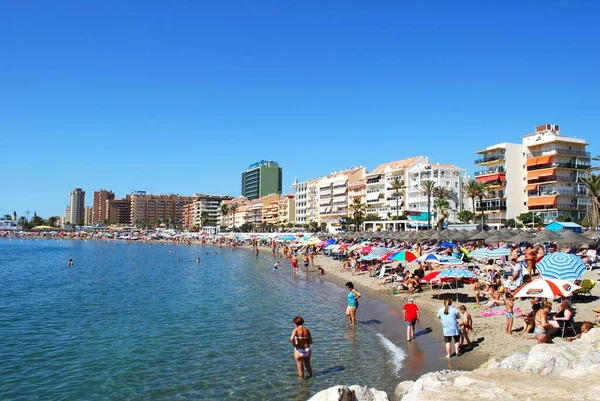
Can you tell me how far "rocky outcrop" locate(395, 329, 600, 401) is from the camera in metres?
6.77

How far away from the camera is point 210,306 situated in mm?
23828

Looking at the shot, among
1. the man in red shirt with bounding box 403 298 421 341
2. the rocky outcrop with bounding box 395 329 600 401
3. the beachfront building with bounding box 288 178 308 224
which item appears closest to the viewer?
the rocky outcrop with bounding box 395 329 600 401

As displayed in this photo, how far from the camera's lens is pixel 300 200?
13088cm

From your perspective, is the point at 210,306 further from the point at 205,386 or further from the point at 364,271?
the point at 364,271

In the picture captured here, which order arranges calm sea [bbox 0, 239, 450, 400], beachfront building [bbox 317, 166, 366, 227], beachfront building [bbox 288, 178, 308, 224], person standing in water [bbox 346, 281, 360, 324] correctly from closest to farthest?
1. calm sea [bbox 0, 239, 450, 400]
2. person standing in water [bbox 346, 281, 360, 324]
3. beachfront building [bbox 317, 166, 366, 227]
4. beachfront building [bbox 288, 178, 308, 224]

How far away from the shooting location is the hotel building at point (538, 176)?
221ft

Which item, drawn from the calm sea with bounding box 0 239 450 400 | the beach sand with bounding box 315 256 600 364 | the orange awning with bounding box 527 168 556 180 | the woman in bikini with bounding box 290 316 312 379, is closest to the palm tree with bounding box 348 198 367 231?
the orange awning with bounding box 527 168 556 180

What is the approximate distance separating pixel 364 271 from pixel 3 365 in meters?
26.0

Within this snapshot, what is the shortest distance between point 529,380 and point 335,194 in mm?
104017

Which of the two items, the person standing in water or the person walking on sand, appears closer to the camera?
the person walking on sand

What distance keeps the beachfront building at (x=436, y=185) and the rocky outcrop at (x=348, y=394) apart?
75414mm

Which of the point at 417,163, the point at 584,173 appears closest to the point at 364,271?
the point at 584,173

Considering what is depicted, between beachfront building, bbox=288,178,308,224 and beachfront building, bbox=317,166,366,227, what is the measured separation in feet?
34.2

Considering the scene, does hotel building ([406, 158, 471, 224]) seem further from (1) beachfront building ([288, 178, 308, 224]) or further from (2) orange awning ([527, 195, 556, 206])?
(1) beachfront building ([288, 178, 308, 224])
